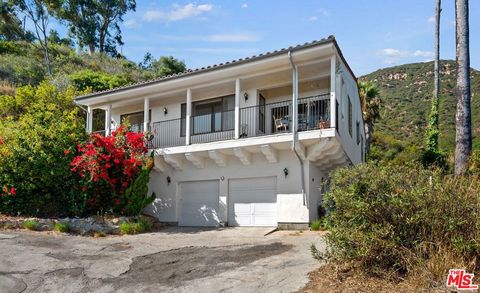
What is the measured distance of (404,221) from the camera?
6.73m

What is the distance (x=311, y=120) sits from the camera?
1482 cm

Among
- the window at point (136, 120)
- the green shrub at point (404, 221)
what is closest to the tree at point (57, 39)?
the window at point (136, 120)

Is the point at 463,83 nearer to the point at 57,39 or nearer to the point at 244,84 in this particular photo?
the point at 244,84

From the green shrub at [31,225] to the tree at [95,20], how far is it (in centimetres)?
3472

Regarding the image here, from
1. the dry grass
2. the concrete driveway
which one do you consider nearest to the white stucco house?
the concrete driveway

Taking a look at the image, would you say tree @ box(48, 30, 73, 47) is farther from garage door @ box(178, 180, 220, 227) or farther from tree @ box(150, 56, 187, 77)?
garage door @ box(178, 180, 220, 227)

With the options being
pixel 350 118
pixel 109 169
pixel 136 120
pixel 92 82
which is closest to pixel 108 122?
pixel 136 120

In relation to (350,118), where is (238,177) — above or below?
below

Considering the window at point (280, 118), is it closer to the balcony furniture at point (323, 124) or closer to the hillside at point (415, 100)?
the balcony furniture at point (323, 124)

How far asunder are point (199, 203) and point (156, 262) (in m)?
6.73

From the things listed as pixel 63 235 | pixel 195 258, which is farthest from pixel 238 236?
pixel 63 235

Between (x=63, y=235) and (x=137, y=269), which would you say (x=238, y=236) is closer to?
(x=137, y=269)

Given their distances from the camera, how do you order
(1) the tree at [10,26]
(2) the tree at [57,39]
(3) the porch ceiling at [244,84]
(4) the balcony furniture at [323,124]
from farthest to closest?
(2) the tree at [57,39] < (1) the tree at [10,26] < (3) the porch ceiling at [244,84] < (4) the balcony furniture at [323,124]

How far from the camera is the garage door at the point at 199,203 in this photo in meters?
16.1
